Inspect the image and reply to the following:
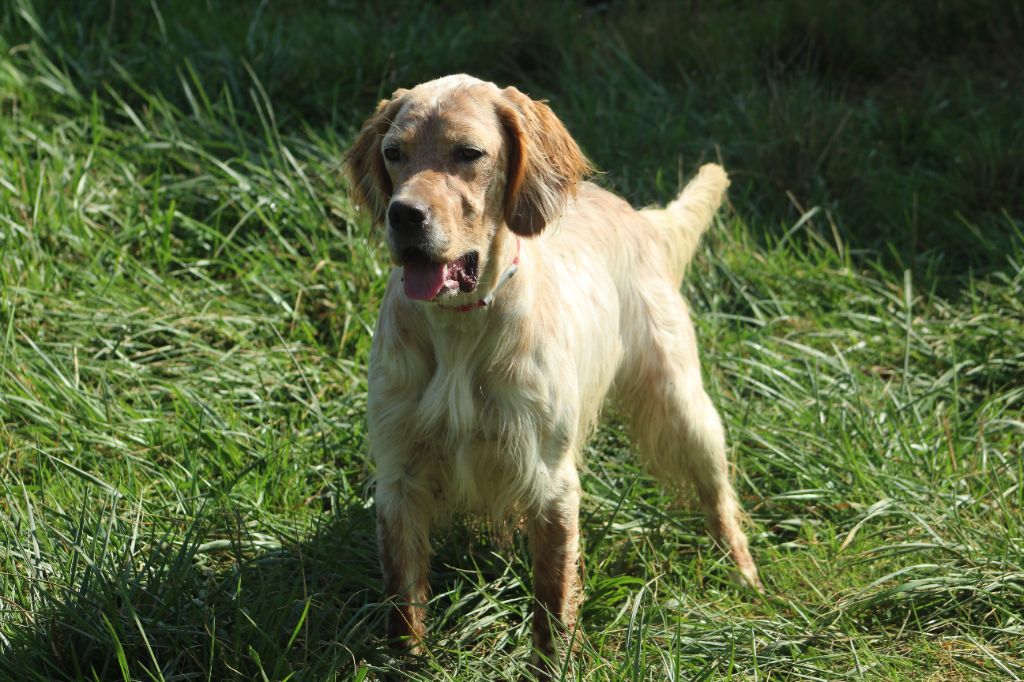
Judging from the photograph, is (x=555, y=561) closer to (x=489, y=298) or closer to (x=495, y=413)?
(x=495, y=413)

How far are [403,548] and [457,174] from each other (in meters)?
0.99

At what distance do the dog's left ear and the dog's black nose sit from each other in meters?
0.37

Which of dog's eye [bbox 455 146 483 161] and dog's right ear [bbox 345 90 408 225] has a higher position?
dog's eye [bbox 455 146 483 161]

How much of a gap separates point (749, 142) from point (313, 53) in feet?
6.77

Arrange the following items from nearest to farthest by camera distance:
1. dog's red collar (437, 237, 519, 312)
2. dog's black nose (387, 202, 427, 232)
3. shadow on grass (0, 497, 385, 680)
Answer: dog's black nose (387, 202, 427, 232) < shadow on grass (0, 497, 385, 680) < dog's red collar (437, 237, 519, 312)

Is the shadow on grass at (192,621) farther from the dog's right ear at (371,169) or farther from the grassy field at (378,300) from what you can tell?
the dog's right ear at (371,169)

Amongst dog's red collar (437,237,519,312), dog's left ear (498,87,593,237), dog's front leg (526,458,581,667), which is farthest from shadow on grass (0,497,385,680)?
dog's left ear (498,87,593,237)

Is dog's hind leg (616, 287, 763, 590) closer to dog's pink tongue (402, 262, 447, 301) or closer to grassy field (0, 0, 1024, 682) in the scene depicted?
grassy field (0, 0, 1024, 682)

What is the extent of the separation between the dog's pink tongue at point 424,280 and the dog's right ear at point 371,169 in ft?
1.13

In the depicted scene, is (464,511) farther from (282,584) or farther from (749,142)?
(749,142)

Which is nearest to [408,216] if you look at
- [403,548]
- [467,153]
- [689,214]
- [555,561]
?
[467,153]

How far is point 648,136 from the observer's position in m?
5.43

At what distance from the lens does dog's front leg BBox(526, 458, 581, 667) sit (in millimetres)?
3096

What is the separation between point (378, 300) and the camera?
4.36m
